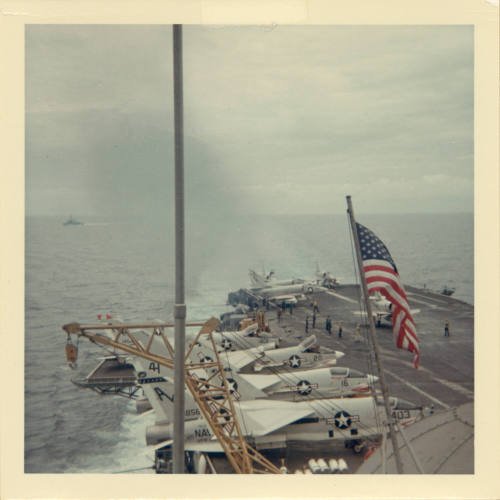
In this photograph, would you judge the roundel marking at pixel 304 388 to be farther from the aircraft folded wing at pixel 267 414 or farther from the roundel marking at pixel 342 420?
the roundel marking at pixel 342 420

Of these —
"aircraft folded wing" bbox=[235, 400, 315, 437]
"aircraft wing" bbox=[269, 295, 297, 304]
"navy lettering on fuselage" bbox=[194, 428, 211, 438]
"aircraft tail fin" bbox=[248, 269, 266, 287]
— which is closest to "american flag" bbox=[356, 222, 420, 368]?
"aircraft folded wing" bbox=[235, 400, 315, 437]

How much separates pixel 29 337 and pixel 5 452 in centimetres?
199

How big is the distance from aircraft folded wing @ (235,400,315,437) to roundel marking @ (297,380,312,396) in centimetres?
142

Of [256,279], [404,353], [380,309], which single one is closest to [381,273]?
[256,279]

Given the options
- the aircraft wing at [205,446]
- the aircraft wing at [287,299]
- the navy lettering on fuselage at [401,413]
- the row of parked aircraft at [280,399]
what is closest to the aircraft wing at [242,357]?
the row of parked aircraft at [280,399]

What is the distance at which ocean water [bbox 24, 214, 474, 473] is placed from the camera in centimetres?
870

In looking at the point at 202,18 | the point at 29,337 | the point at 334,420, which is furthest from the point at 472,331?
the point at 29,337

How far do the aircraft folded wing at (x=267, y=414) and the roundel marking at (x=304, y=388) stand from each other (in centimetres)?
142

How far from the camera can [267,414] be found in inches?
462

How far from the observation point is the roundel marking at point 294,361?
1612 cm

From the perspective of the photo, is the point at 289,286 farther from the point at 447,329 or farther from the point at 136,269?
the point at 136,269

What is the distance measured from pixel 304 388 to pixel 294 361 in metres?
2.01

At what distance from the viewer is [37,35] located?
8.27 metres

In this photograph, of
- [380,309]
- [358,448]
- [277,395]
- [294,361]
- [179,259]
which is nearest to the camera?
[179,259]
